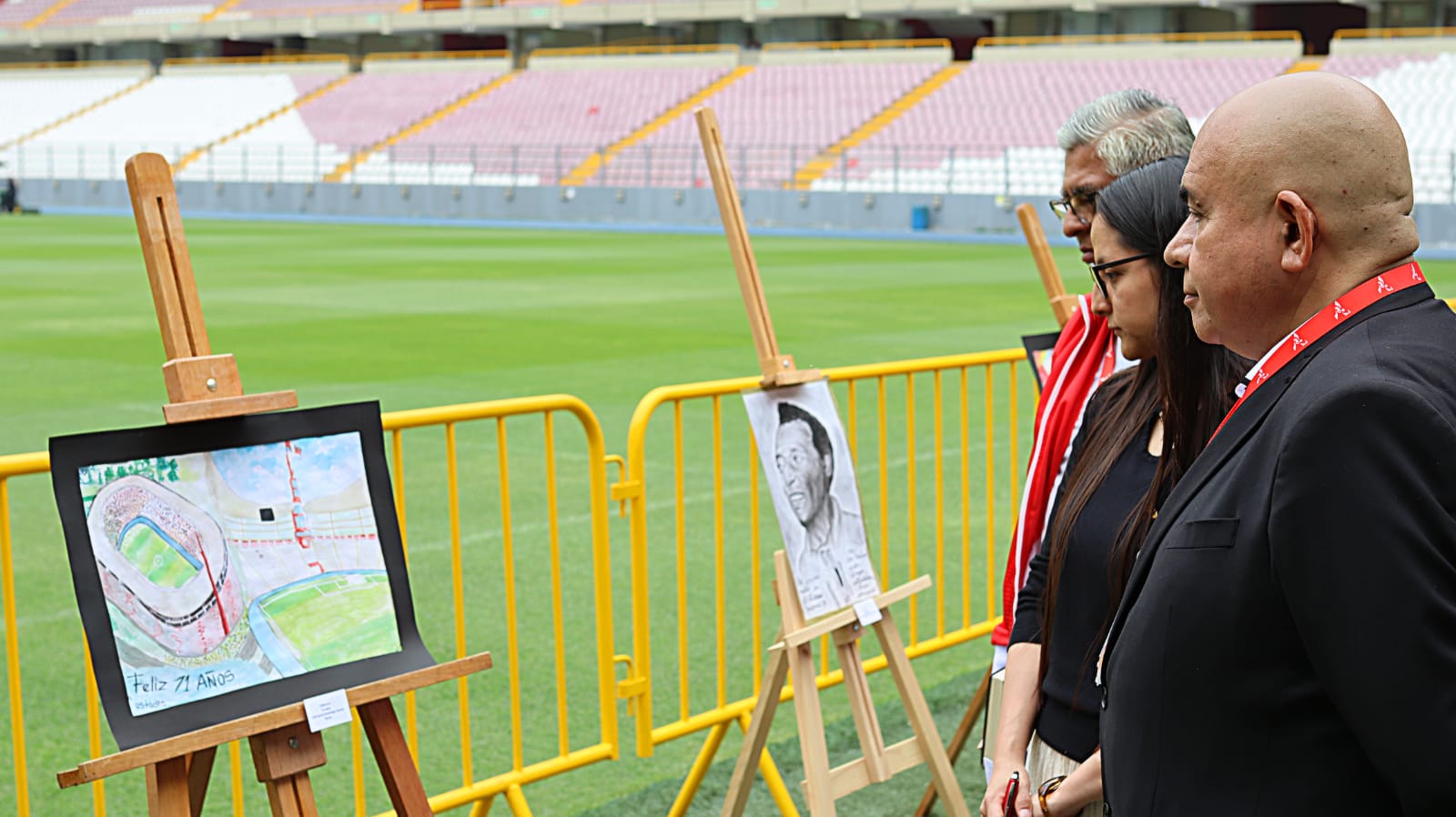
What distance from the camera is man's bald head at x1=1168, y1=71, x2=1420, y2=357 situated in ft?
5.42

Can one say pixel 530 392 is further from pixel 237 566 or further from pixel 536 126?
pixel 536 126

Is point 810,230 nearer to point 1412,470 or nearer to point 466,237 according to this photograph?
point 466,237

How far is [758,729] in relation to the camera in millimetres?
4008

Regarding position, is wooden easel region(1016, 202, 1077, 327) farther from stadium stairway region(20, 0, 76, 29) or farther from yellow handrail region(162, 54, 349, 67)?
stadium stairway region(20, 0, 76, 29)

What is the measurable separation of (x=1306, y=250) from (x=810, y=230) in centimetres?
3670

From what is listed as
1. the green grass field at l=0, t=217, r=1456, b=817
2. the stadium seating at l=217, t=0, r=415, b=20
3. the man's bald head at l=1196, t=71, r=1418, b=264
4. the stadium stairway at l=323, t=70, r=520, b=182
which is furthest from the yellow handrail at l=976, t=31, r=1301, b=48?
the man's bald head at l=1196, t=71, r=1418, b=264

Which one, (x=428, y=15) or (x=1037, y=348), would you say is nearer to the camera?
(x=1037, y=348)

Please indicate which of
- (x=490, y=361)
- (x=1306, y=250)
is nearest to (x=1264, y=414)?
(x=1306, y=250)

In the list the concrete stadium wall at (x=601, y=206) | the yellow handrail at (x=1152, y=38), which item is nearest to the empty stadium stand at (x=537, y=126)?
the concrete stadium wall at (x=601, y=206)

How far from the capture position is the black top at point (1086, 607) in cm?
286

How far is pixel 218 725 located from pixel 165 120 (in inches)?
2394

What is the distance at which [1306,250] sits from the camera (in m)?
1.67

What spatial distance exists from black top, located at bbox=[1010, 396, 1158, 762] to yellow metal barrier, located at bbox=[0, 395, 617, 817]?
5.61 feet

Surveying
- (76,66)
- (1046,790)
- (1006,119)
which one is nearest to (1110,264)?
(1046,790)
